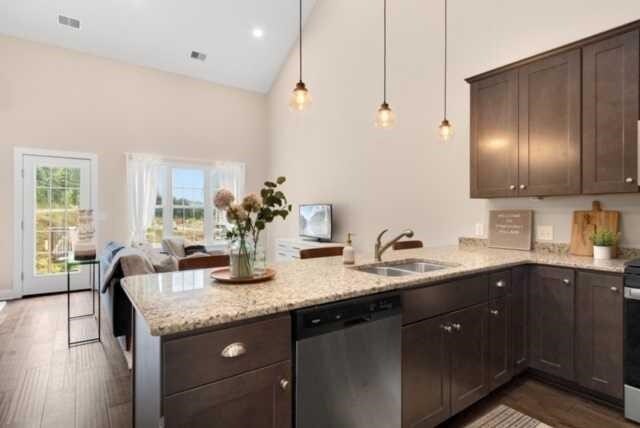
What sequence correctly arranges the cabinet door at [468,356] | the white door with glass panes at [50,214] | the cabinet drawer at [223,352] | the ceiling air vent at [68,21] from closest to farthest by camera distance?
1. the cabinet drawer at [223,352]
2. the cabinet door at [468,356]
3. the ceiling air vent at [68,21]
4. the white door with glass panes at [50,214]

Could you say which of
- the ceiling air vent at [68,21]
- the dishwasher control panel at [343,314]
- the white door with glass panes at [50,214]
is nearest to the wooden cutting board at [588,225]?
the dishwasher control panel at [343,314]

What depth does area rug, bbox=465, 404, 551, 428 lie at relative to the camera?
6.54ft

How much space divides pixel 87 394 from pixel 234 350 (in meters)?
2.00

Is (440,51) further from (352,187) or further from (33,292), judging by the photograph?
(33,292)

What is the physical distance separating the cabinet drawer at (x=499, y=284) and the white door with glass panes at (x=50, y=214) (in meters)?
5.63

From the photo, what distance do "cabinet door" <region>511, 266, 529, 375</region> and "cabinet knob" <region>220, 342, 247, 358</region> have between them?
1997 millimetres

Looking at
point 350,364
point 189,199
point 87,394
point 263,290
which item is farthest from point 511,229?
point 189,199

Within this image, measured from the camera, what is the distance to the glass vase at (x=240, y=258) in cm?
165

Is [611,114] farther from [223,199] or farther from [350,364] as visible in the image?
[223,199]

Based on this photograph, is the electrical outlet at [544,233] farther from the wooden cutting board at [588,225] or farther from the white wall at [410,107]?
the wooden cutting board at [588,225]

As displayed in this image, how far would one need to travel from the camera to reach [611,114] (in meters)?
2.25

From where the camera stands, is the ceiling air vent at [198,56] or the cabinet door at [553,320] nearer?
the cabinet door at [553,320]

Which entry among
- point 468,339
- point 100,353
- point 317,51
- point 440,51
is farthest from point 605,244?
point 317,51

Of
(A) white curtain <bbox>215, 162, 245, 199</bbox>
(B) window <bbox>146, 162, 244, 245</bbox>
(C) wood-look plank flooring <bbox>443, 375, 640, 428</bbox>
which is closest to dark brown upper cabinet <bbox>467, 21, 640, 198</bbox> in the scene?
(C) wood-look plank flooring <bbox>443, 375, 640, 428</bbox>
